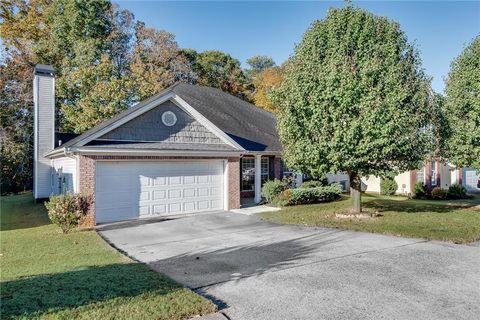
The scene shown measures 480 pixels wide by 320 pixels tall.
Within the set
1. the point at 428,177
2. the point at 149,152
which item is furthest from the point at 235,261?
the point at 428,177

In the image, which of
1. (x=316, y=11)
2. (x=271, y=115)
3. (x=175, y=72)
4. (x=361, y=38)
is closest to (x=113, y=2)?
(x=175, y=72)

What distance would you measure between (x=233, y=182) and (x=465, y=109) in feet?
37.2

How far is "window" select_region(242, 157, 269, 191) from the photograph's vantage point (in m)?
19.0

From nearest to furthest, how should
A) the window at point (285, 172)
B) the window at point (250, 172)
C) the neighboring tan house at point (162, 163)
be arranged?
the neighboring tan house at point (162, 163)
the window at point (250, 172)
the window at point (285, 172)

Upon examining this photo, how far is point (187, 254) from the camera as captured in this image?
8.34m

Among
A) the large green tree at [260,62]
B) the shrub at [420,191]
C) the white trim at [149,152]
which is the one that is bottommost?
the shrub at [420,191]

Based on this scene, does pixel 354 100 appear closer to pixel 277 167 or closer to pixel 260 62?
pixel 277 167

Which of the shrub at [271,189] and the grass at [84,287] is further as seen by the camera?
the shrub at [271,189]

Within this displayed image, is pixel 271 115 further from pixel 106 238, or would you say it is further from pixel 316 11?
pixel 106 238

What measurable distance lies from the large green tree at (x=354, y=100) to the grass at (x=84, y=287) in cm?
768

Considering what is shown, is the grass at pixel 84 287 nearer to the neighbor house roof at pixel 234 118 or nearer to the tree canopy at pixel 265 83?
the neighbor house roof at pixel 234 118

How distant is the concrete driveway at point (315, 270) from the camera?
5070 millimetres

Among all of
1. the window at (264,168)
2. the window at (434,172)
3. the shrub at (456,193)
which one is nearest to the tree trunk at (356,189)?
the window at (264,168)

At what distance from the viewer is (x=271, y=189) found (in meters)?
17.4
